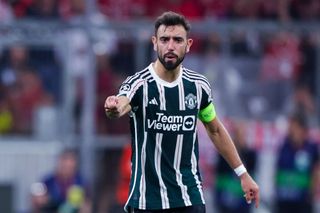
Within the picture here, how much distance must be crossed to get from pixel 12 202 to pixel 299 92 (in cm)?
385

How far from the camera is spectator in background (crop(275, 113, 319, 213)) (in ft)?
51.1

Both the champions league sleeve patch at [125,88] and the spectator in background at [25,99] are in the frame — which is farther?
the spectator in background at [25,99]

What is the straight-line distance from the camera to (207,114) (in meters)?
9.17

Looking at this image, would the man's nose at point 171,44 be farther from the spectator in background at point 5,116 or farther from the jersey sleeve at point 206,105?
the spectator in background at point 5,116

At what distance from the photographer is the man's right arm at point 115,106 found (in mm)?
8133

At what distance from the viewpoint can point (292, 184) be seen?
16.0 m

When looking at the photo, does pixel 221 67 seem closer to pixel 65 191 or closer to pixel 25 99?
pixel 25 99

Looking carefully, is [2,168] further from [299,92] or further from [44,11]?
[299,92]

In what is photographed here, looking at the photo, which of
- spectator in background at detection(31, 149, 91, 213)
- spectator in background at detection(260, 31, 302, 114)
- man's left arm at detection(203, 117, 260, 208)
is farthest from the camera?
spectator in background at detection(260, 31, 302, 114)

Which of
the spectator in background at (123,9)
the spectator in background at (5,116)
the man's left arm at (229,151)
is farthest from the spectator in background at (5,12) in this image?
the man's left arm at (229,151)

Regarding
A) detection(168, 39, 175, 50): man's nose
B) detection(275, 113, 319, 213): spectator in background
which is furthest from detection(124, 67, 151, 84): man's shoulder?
detection(275, 113, 319, 213): spectator in background

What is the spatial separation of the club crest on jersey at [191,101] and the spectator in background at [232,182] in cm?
672

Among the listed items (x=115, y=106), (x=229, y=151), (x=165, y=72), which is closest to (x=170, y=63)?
(x=165, y=72)

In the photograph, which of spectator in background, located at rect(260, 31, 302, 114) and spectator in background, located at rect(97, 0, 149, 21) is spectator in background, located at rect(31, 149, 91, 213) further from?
spectator in background, located at rect(260, 31, 302, 114)
